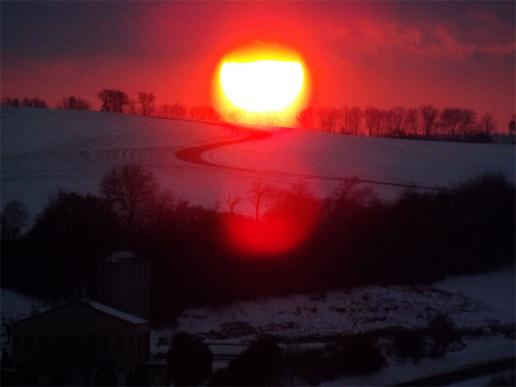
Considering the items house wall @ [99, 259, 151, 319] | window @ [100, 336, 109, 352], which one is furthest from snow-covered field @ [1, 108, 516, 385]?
window @ [100, 336, 109, 352]

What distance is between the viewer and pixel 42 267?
56.4ft

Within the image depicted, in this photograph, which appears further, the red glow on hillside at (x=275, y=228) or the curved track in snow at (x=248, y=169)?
the curved track in snow at (x=248, y=169)

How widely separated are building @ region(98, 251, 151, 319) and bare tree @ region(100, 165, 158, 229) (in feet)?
13.6

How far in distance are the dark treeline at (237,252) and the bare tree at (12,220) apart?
3cm

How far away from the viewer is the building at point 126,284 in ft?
45.5

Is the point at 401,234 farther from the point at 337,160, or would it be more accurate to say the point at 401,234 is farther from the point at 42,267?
the point at 337,160

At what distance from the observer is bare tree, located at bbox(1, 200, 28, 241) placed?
64.2 ft

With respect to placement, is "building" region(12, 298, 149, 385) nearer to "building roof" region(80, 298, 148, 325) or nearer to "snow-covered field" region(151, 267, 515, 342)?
"building roof" region(80, 298, 148, 325)

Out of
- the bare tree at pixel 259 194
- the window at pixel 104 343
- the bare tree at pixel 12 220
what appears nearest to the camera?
the window at pixel 104 343

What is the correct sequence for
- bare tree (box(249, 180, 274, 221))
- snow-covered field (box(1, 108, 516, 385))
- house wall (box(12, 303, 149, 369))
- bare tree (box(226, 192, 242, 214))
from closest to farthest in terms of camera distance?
house wall (box(12, 303, 149, 369))
snow-covered field (box(1, 108, 516, 385))
bare tree (box(226, 192, 242, 214))
bare tree (box(249, 180, 274, 221))

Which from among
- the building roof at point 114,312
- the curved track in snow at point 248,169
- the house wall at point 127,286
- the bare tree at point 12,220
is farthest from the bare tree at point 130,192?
the building roof at point 114,312

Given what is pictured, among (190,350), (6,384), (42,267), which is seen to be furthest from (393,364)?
(42,267)

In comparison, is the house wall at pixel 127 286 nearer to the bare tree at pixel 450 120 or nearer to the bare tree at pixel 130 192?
the bare tree at pixel 130 192

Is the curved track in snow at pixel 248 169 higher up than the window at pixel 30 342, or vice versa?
the curved track in snow at pixel 248 169
